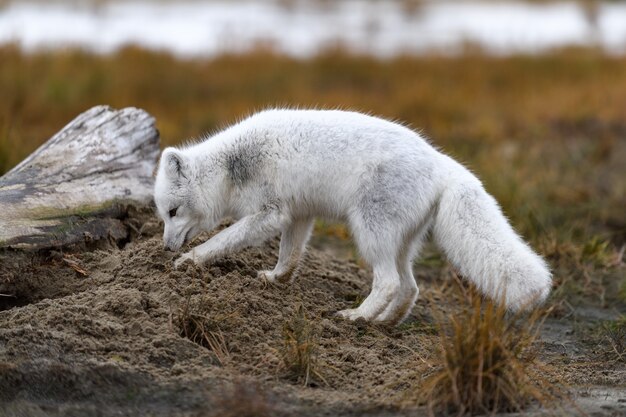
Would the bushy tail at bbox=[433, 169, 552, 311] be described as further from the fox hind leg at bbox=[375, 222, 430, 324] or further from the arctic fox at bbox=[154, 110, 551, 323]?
the fox hind leg at bbox=[375, 222, 430, 324]

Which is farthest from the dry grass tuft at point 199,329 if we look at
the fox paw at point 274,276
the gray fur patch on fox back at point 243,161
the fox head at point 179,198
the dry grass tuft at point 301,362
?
the gray fur patch on fox back at point 243,161

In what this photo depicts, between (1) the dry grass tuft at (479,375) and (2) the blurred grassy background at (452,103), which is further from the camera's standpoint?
A: (2) the blurred grassy background at (452,103)

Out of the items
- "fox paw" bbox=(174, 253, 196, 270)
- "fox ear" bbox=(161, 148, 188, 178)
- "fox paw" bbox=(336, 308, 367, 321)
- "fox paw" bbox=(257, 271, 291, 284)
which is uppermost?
"fox ear" bbox=(161, 148, 188, 178)

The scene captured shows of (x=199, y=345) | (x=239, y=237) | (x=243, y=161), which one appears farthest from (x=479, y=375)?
(x=243, y=161)

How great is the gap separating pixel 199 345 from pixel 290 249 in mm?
1424

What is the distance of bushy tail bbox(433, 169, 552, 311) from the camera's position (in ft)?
16.9

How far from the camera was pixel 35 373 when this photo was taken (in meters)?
4.63

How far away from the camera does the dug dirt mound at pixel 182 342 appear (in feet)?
14.8

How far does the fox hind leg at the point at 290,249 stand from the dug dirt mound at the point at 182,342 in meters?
0.10

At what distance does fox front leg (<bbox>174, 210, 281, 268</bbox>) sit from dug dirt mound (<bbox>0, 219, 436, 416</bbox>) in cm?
11

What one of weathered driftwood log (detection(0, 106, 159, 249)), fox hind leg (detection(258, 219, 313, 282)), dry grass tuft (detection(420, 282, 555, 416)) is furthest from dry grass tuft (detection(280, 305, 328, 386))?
weathered driftwood log (detection(0, 106, 159, 249))

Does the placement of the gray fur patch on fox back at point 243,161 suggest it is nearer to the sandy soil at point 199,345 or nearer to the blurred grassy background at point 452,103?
the sandy soil at point 199,345

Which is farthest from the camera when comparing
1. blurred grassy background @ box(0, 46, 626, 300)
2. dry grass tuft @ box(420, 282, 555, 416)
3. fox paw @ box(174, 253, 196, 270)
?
blurred grassy background @ box(0, 46, 626, 300)

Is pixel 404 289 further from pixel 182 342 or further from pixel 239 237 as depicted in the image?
pixel 182 342
